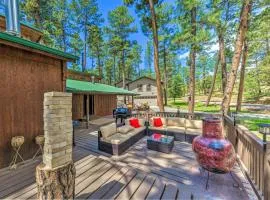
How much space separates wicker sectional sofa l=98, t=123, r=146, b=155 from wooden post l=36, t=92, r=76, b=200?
267cm

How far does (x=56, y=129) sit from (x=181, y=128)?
529 centimetres

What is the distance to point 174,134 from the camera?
6074 millimetres

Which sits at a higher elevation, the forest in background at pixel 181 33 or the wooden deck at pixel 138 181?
the forest in background at pixel 181 33

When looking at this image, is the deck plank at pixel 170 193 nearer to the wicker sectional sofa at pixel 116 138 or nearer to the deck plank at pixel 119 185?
the deck plank at pixel 119 185

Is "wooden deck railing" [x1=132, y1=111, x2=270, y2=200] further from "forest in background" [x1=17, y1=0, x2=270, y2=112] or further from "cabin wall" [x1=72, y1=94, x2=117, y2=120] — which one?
"cabin wall" [x1=72, y1=94, x2=117, y2=120]

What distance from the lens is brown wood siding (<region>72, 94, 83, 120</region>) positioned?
11108 mm

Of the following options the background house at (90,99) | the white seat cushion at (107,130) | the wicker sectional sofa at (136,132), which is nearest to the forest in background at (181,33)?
the wicker sectional sofa at (136,132)

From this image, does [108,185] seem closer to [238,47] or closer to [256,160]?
[256,160]

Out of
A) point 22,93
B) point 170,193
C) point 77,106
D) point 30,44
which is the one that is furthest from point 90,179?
point 77,106

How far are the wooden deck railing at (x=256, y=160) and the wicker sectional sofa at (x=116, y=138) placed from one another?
3.23 metres

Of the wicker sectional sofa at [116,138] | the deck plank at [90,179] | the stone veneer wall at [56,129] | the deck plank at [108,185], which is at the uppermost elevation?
the stone veneer wall at [56,129]

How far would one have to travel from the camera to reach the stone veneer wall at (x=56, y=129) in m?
2.00

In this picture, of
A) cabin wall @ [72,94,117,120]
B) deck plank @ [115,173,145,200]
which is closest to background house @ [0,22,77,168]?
deck plank @ [115,173,145,200]

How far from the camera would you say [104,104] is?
1408 centimetres
